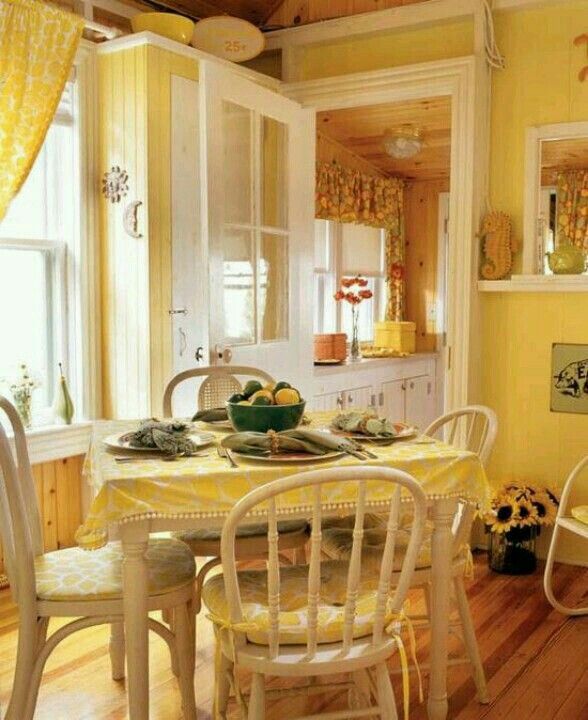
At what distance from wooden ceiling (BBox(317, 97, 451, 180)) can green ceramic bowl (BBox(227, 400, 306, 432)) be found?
10.1 ft

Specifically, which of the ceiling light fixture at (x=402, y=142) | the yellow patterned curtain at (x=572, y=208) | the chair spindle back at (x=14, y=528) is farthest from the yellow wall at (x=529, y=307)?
the chair spindle back at (x=14, y=528)

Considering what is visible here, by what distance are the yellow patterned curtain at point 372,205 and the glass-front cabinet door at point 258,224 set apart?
131 cm

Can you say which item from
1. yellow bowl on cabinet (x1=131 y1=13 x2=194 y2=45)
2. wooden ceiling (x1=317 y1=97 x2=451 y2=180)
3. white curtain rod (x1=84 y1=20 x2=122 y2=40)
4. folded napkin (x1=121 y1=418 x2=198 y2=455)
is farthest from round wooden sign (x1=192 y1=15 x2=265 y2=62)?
folded napkin (x1=121 y1=418 x2=198 y2=455)

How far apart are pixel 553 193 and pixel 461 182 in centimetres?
40

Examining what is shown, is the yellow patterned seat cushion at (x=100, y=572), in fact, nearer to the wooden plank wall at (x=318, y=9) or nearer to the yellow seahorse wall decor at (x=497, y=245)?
the yellow seahorse wall decor at (x=497, y=245)

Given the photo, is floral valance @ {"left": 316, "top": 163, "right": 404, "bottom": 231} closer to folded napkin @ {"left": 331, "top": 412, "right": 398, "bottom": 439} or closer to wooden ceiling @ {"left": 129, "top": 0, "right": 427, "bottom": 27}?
wooden ceiling @ {"left": 129, "top": 0, "right": 427, "bottom": 27}

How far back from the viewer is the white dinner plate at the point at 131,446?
2.10 m

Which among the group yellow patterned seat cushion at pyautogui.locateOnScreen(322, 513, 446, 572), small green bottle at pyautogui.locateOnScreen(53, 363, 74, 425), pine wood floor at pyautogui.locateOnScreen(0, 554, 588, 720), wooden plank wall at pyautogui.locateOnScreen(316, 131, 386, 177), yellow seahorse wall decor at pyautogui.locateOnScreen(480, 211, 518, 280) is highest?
wooden plank wall at pyautogui.locateOnScreen(316, 131, 386, 177)

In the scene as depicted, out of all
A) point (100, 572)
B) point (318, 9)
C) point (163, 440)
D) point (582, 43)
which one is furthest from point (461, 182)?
point (100, 572)

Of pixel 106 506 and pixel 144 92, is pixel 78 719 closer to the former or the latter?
pixel 106 506

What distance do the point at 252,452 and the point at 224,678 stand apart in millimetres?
560

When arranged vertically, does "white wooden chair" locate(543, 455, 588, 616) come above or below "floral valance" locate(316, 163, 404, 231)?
below

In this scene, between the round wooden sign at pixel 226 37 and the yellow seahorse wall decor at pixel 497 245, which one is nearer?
the yellow seahorse wall decor at pixel 497 245

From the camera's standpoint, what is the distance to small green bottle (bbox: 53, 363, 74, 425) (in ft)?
11.4
